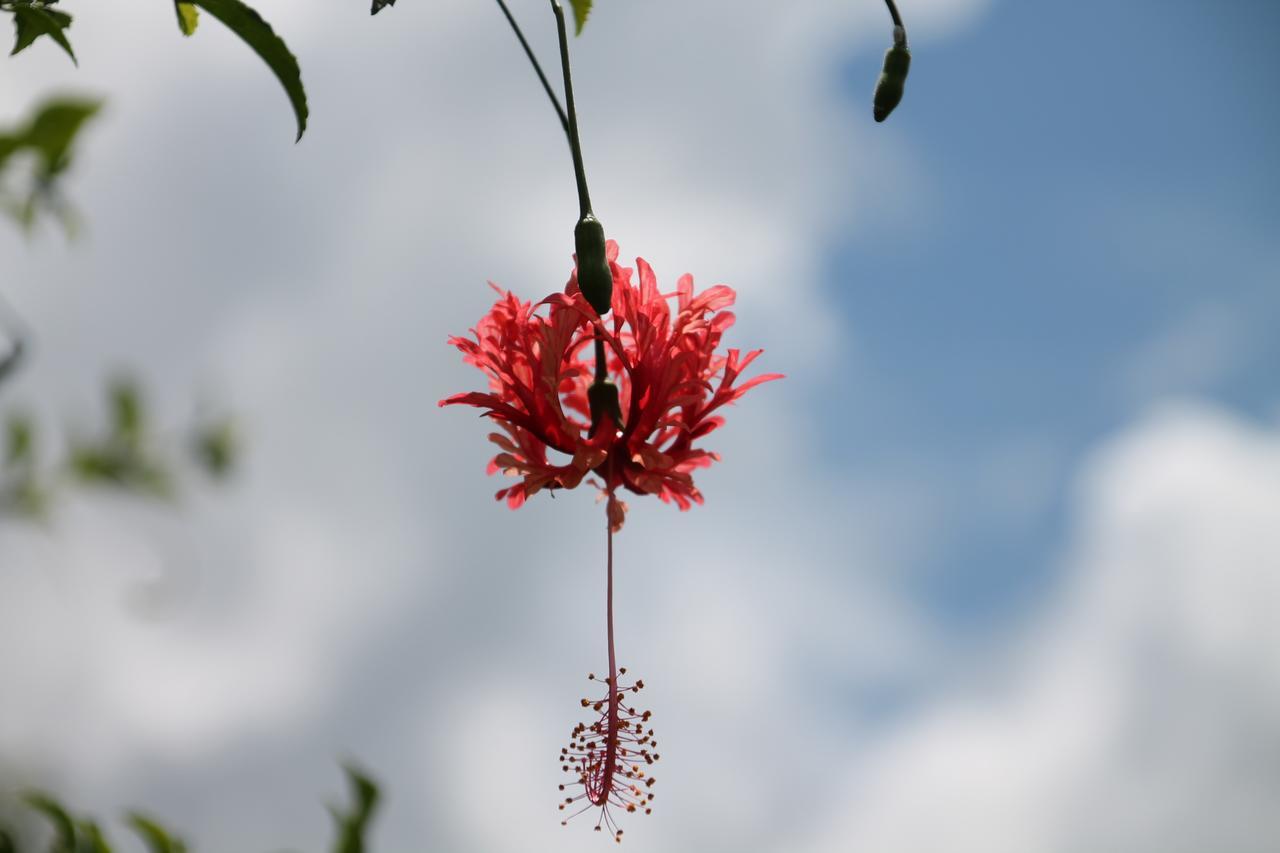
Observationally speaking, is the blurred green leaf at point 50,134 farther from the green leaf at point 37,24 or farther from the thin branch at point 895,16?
the thin branch at point 895,16

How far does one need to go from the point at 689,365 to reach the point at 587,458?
0.23 meters

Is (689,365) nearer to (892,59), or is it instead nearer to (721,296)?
(721,296)

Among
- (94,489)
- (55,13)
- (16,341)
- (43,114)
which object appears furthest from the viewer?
(94,489)

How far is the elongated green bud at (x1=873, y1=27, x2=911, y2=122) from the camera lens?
201 cm

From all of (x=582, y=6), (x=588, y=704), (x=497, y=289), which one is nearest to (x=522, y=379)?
(x=497, y=289)

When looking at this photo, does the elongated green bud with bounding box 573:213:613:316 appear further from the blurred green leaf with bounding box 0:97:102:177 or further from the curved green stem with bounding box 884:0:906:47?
the blurred green leaf with bounding box 0:97:102:177

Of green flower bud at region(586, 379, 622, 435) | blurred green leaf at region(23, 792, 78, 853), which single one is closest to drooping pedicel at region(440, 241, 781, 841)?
green flower bud at region(586, 379, 622, 435)

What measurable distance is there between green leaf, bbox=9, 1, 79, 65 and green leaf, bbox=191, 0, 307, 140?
241 mm

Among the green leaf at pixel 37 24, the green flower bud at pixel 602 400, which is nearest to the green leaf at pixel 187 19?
the green leaf at pixel 37 24

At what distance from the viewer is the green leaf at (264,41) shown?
123 centimetres

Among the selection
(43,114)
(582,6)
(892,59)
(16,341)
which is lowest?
(43,114)

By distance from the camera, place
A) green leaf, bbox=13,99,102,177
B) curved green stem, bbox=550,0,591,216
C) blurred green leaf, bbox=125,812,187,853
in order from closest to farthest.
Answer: green leaf, bbox=13,99,102,177 < blurred green leaf, bbox=125,812,187,853 < curved green stem, bbox=550,0,591,216

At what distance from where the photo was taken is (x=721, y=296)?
81.1 inches

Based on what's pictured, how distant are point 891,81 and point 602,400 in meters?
0.73
